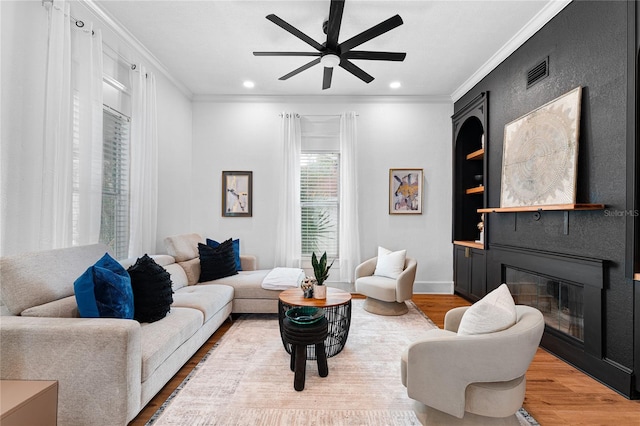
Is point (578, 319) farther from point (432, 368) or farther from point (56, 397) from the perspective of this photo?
point (56, 397)

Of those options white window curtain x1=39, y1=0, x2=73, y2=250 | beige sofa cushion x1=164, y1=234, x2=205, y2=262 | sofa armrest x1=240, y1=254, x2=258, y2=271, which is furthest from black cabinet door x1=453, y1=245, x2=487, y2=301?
white window curtain x1=39, y1=0, x2=73, y2=250

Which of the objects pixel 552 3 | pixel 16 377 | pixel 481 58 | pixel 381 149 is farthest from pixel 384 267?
pixel 16 377

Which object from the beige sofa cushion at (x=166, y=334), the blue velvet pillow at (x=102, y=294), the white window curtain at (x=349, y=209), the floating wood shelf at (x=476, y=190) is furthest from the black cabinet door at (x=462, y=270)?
the blue velvet pillow at (x=102, y=294)

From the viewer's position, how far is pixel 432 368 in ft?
5.26

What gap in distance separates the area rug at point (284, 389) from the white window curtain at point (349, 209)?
168 cm

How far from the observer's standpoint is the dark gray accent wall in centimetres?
209

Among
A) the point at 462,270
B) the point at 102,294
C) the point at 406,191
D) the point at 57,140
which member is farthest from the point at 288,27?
the point at 462,270

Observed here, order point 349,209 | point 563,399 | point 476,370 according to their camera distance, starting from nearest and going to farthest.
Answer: point 476,370, point 563,399, point 349,209

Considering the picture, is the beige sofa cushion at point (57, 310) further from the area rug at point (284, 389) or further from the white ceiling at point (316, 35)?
the white ceiling at point (316, 35)

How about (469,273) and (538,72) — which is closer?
(538,72)

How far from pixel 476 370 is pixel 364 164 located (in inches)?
145

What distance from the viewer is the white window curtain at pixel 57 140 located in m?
2.19

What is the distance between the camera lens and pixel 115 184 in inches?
123

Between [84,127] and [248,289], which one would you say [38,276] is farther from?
[248,289]
